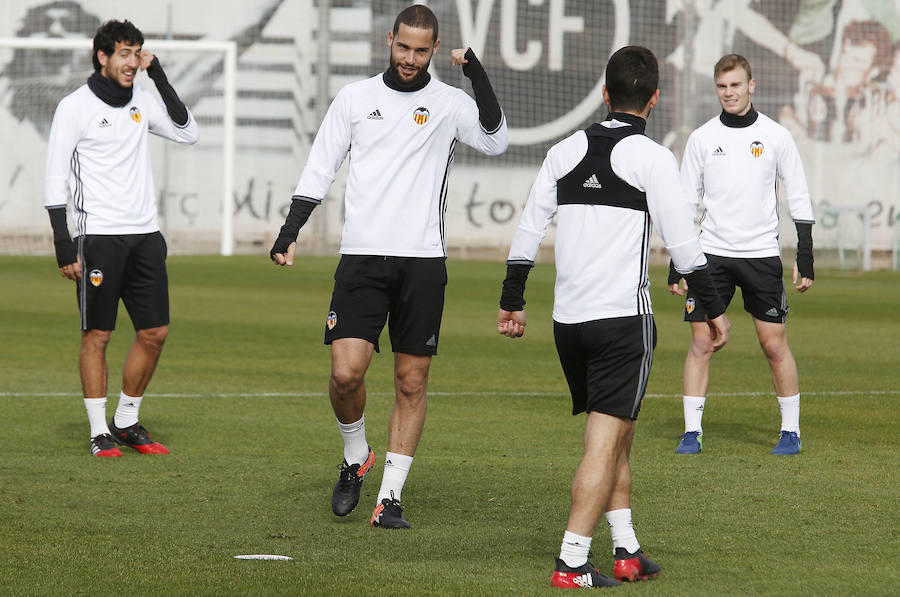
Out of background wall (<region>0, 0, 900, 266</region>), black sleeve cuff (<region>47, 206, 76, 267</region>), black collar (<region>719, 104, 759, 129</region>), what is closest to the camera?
black sleeve cuff (<region>47, 206, 76, 267</region>)

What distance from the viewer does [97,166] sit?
23.8 feet

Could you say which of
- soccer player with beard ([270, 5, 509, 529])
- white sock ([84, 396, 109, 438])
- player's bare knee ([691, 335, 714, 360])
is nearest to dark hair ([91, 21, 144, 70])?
white sock ([84, 396, 109, 438])

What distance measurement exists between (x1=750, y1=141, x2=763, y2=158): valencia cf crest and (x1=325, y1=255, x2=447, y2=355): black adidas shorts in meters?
2.64

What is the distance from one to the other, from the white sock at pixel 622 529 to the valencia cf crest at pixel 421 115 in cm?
190

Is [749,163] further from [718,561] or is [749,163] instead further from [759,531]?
[718,561]

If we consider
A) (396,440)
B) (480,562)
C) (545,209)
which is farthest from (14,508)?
(545,209)

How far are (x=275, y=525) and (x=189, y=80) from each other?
90.4 feet

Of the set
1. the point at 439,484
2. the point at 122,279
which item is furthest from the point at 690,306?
the point at 122,279

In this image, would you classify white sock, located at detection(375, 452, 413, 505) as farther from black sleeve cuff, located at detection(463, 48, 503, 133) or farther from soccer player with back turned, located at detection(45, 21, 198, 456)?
soccer player with back turned, located at detection(45, 21, 198, 456)

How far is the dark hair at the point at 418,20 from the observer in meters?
5.43

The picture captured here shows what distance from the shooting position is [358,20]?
1303 inches

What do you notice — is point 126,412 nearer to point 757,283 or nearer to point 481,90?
point 481,90

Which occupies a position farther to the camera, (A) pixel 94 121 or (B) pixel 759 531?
(A) pixel 94 121

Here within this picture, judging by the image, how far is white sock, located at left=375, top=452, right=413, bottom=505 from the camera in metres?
5.53
